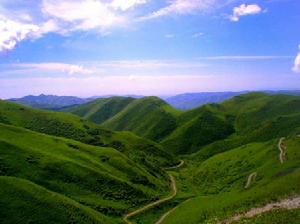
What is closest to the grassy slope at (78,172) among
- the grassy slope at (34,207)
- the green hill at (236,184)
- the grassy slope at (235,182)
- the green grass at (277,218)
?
the grassy slope at (34,207)

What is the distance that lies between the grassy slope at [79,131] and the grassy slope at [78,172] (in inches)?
1166

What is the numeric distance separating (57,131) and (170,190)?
60.3 meters

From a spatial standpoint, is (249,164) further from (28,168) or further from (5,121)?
(5,121)

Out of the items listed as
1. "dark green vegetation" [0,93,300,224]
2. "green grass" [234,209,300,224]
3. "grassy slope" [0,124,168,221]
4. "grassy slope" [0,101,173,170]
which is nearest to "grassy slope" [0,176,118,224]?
"dark green vegetation" [0,93,300,224]

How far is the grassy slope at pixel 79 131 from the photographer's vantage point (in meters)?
151

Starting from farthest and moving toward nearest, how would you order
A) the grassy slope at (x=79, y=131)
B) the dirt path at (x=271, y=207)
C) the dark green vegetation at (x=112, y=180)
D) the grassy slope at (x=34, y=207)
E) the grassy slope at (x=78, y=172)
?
the grassy slope at (x=79, y=131) → the grassy slope at (x=78, y=172) → the dark green vegetation at (x=112, y=180) → the grassy slope at (x=34, y=207) → the dirt path at (x=271, y=207)

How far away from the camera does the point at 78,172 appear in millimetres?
94438

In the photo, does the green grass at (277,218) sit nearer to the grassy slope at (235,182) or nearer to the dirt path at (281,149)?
the grassy slope at (235,182)

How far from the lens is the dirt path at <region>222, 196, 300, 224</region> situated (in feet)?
173

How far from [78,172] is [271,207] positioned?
52524mm

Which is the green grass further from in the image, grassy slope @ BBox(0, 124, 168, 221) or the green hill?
grassy slope @ BBox(0, 124, 168, 221)

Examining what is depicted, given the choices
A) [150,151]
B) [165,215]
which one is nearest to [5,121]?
[150,151]

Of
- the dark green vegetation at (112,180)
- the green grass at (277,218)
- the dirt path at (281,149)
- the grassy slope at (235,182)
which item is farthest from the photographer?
the dirt path at (281,149)

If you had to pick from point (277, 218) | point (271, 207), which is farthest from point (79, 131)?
point (277, 218)
